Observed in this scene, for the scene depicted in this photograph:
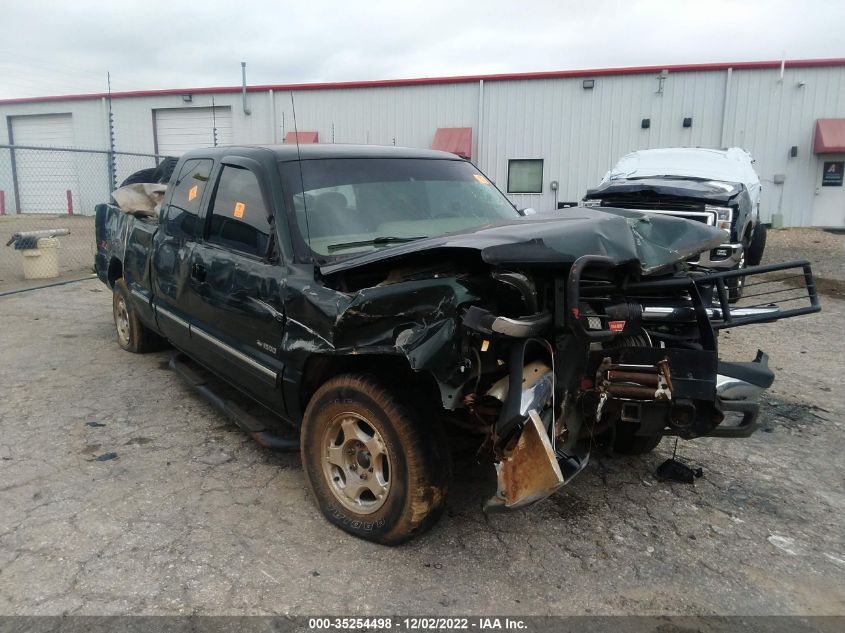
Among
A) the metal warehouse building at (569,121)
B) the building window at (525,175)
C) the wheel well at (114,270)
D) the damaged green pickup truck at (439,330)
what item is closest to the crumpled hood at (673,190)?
the damaged green pickup truck at (439,330)

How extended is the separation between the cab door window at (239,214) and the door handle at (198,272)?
0.18m

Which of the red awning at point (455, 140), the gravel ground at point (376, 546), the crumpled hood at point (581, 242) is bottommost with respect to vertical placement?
the gravel ground at point (376, 546)

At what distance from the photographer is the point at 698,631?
2453 millimetres

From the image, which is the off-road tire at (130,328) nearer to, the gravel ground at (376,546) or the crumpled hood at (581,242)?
the gravel ground at (376,546)

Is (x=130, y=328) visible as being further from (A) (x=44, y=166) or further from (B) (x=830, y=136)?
(A) (x=44, y=166)

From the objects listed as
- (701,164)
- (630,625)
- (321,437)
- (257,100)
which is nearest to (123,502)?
(321,437)

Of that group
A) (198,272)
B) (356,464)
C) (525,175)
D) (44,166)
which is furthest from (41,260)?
(44,166)

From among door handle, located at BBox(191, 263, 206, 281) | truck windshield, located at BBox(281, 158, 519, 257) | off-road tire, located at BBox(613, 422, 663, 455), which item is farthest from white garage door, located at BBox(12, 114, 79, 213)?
off-road tire, located at BBox(613, 422, 663, 455)

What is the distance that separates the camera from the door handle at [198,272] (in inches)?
157

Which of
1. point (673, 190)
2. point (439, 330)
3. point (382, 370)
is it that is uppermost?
point (673, 190)

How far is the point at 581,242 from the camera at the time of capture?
255 cm

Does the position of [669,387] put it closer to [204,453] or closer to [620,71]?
[204,453]

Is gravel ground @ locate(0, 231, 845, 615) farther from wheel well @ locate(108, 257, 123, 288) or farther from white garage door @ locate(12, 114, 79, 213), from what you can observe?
white garage door @ locate(12, 114, 79, 213)

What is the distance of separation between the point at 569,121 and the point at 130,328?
1709 centimetres
